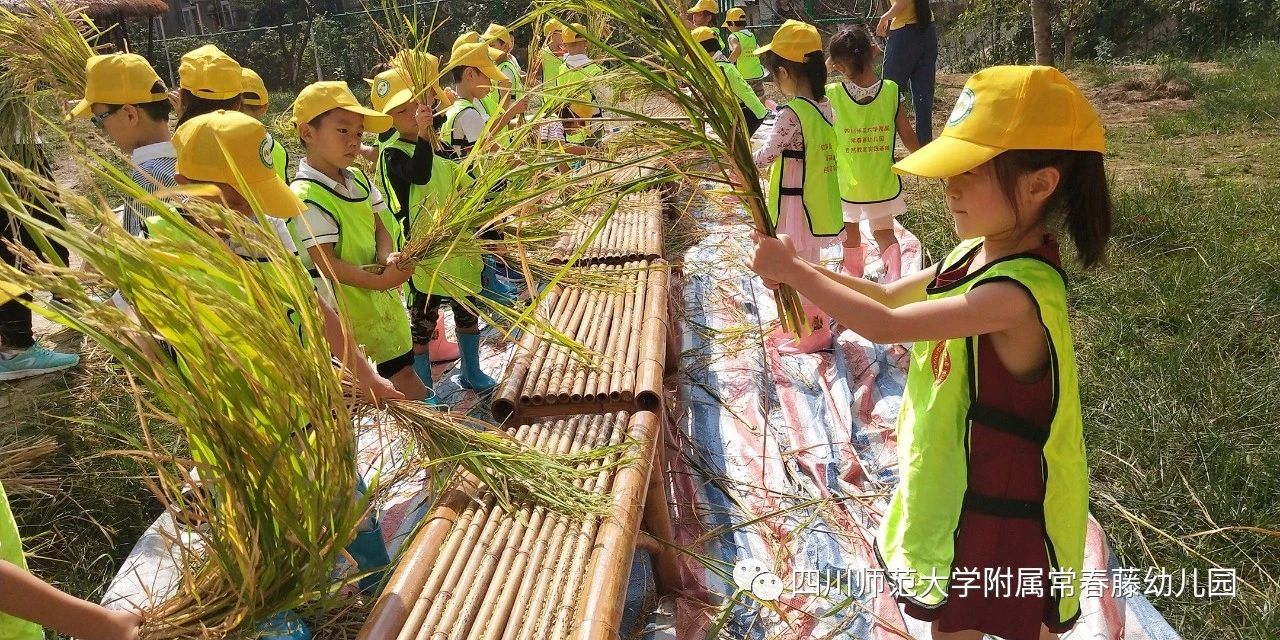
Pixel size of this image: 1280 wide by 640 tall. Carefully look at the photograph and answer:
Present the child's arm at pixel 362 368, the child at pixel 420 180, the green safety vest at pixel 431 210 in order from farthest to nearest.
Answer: the child at pixel 420 180
the green safety vest at pixel 431 210
the child's arm at pixel 362 368

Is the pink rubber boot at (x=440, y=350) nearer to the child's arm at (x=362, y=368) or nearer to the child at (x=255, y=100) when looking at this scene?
the child at (x=255, y=100)

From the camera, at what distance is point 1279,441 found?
272 cm

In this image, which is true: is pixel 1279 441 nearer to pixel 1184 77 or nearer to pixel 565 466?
pixel 565 466

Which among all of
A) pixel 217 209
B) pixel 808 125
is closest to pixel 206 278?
pixel 217 209

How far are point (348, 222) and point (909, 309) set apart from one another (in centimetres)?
186

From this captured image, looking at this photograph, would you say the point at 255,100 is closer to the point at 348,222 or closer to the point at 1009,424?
the point at 348,222

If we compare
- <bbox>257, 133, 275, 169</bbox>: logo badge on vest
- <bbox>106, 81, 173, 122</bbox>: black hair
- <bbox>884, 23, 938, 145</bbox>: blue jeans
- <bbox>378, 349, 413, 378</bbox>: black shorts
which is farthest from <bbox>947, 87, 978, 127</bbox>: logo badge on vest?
<bbox>884, 23, 938, 145</bbox>: blue jeans

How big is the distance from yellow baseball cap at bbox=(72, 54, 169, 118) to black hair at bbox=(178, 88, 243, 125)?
0.23 meters

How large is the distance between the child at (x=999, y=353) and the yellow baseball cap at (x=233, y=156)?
118 cm

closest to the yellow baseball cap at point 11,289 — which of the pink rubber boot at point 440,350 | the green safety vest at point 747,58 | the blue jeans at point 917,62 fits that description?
the pink rubber boot at point 440,350

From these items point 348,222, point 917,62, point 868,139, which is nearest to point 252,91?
point 348,222

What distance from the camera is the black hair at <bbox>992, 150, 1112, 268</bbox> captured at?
1599 millimetres

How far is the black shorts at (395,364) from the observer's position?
294 cm

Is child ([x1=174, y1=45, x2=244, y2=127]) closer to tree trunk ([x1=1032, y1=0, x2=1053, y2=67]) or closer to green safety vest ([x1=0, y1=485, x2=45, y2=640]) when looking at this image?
green safety vest ([x1=0, y1=485, x2=45, y2=640])
